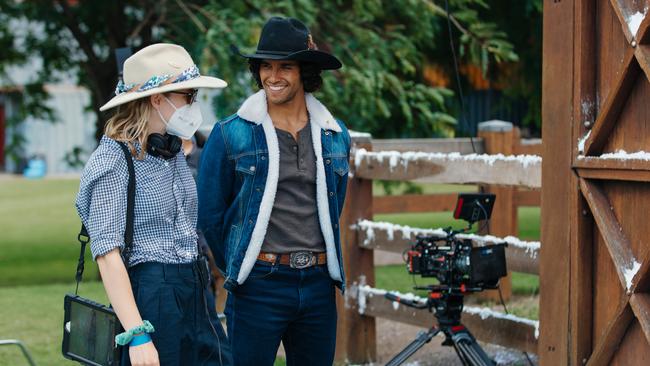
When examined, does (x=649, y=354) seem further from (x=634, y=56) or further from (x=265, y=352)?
(x=265, y=352)

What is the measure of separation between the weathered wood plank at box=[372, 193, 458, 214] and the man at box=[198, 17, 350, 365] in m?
6.71

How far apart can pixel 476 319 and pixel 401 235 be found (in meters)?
→ 0.83

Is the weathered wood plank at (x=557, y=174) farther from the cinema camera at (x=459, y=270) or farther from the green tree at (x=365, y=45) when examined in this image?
the green tree at (x=365, y=45)

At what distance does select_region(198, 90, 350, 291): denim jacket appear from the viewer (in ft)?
14.8

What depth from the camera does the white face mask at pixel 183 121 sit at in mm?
4031

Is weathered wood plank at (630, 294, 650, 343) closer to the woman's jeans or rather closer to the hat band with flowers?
the woman's jeans

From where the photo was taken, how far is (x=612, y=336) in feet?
15.6

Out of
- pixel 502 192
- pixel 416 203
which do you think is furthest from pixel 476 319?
pixel 416 203

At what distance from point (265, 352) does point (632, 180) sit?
1.58 metres

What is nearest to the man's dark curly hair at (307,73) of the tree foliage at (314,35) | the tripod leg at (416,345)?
the tripod leg at (416,345)

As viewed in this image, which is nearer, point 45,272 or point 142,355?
point 142,355

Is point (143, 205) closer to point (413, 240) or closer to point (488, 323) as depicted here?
point (488, 323)

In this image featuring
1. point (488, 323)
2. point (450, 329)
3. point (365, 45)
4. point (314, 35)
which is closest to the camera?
point (450, 329)

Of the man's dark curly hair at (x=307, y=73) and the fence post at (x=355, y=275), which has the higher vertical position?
the man's dark curly hair at (x=307, y=73)
